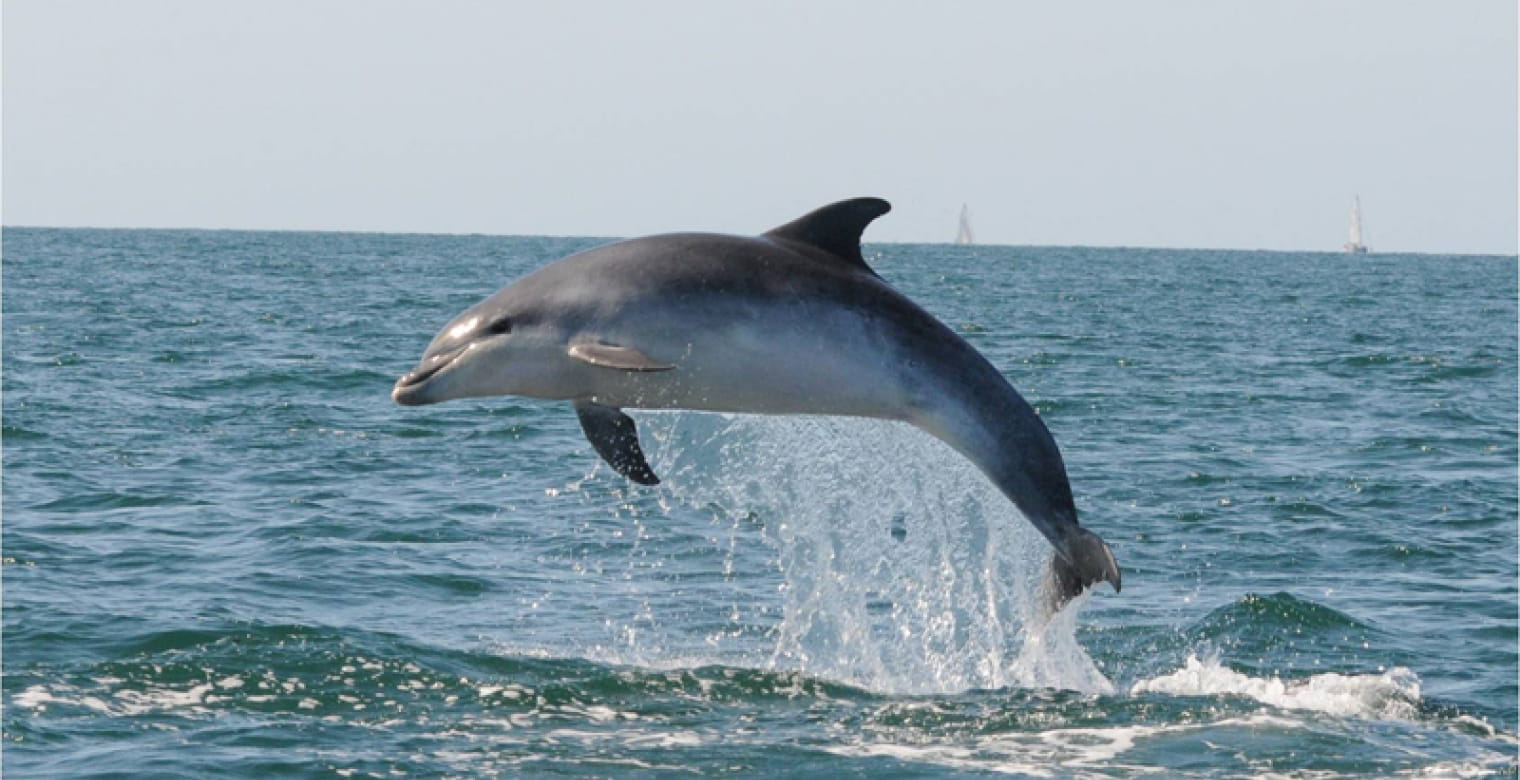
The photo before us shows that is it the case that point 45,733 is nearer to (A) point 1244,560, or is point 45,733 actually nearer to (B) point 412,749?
(B) point 412,749

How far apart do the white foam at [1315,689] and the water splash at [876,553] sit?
1.98 feet

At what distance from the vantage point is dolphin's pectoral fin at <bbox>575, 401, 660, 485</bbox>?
10.6 metres

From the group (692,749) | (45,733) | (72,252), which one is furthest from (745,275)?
(72,252)

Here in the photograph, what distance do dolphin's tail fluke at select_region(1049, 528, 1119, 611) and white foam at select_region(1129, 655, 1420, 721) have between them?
3190 mm

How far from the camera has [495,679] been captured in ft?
46.4

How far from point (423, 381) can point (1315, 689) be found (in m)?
7.30

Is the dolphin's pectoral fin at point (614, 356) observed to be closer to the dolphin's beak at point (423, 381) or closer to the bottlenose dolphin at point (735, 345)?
the bottlenose dolphin at point (735, 345)

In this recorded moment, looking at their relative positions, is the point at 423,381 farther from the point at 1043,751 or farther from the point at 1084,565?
the point at 1043,751

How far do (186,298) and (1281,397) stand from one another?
38.0 m

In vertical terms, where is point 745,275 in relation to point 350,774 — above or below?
above

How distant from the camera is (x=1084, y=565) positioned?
1112 cm

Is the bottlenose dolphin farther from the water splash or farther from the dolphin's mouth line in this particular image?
the water splash

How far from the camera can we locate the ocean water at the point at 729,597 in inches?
496

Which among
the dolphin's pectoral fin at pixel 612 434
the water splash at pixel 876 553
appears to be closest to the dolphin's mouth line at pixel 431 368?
the dolphin's pectoral fin at pixel 612 434
